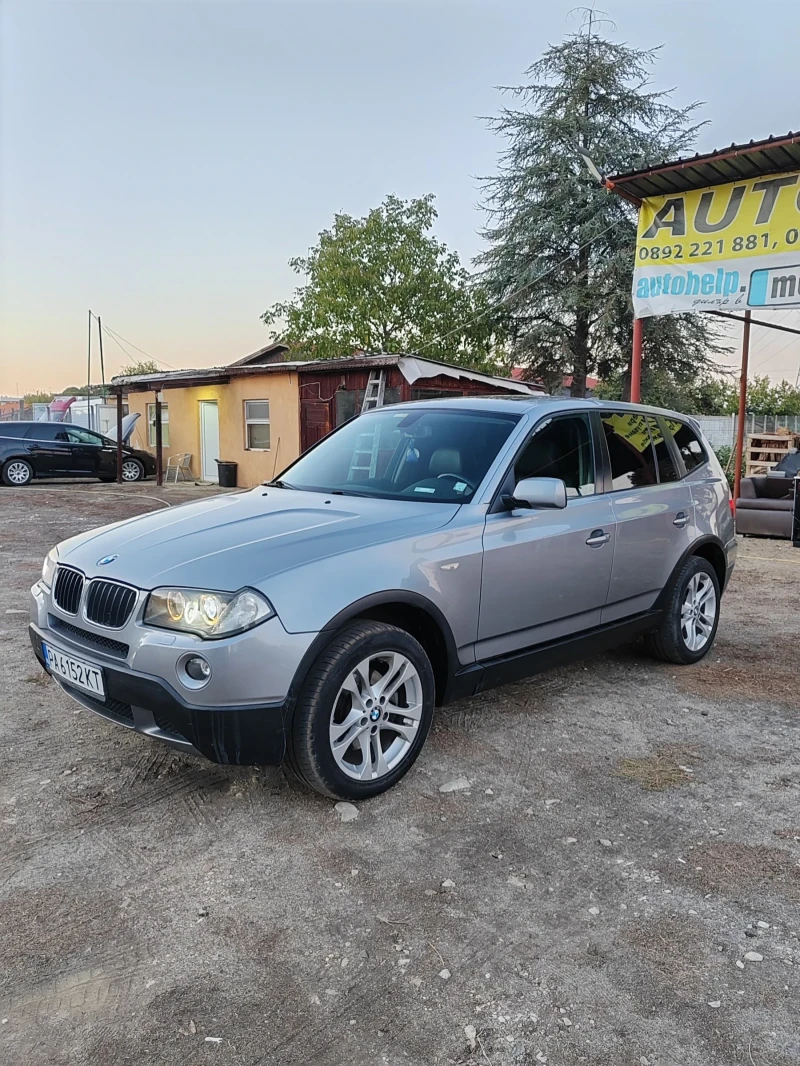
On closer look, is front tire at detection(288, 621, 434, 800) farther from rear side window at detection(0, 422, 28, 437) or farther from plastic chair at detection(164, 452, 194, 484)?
plastic chair at detection(164, 452, 194, 484)

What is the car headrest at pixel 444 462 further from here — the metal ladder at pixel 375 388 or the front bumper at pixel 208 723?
the metal ladder at pixel 375 388

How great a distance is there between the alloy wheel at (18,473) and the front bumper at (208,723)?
1759 cm

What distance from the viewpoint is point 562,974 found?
2.24 meters

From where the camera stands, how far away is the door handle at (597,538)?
13.6ft

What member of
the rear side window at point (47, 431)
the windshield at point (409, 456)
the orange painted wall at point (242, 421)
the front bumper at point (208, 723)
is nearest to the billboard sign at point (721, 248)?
the windshield at point (409, 456)

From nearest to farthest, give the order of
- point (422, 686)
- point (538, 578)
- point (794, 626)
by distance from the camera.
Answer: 1. point (422, 686)
2. point (538, 578)
3. point (794, 626)

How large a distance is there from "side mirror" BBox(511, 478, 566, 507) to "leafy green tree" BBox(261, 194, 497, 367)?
2549 centimetres

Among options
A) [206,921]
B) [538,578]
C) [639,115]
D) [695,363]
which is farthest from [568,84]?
[206,921]

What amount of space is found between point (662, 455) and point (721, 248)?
17.3ft

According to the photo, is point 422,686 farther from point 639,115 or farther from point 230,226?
point 639,115

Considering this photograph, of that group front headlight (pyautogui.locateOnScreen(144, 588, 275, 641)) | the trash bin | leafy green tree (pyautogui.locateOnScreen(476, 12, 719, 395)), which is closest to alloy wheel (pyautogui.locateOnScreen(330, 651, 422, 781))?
front headlight (pyautogui.locateOnScreen(144, 588, 275, 641))

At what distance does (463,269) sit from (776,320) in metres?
16.7

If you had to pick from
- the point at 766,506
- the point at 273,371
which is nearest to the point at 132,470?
the point at 273,371

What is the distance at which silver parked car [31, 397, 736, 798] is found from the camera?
2.85 m
